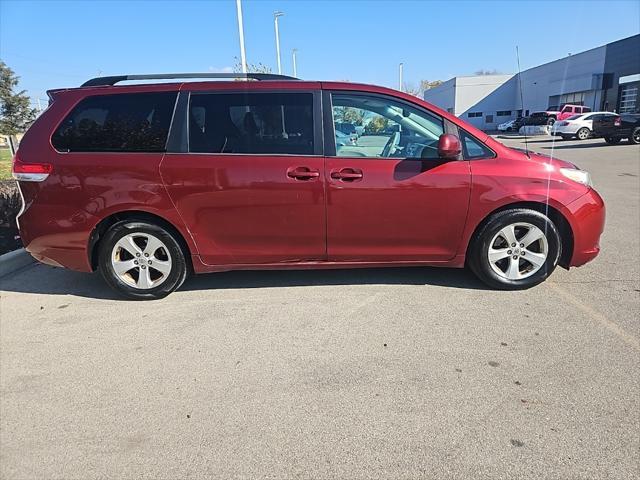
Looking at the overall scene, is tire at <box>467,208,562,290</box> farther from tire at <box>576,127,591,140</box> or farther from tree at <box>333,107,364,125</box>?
tire at <box>576,127,591,140</box>

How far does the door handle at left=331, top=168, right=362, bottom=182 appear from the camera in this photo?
387cm

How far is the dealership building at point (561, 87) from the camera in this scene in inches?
1412

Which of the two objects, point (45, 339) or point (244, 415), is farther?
point (45, 339)

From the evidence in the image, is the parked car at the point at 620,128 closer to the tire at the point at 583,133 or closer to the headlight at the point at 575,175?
the tire at the point at 583,133

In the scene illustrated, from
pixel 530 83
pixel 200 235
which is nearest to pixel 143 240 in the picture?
pixel 200 235

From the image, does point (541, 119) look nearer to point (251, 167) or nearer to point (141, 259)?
point (251, 167)

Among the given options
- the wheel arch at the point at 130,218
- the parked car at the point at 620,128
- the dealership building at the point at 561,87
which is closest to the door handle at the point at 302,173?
the wheel arch at the point at 130,218

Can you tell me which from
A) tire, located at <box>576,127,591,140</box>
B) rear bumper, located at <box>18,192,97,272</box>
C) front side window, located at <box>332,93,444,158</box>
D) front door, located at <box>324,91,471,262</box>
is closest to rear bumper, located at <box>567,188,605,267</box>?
front door, located at <box>324,91,471,262</box>

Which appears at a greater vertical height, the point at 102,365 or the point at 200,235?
the point at 200,235

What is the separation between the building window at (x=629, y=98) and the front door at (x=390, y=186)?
129ft

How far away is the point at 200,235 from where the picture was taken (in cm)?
405

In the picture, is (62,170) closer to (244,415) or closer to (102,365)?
(102,365)

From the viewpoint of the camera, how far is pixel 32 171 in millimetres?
3969

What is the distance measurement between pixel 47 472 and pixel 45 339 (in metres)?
1.58
